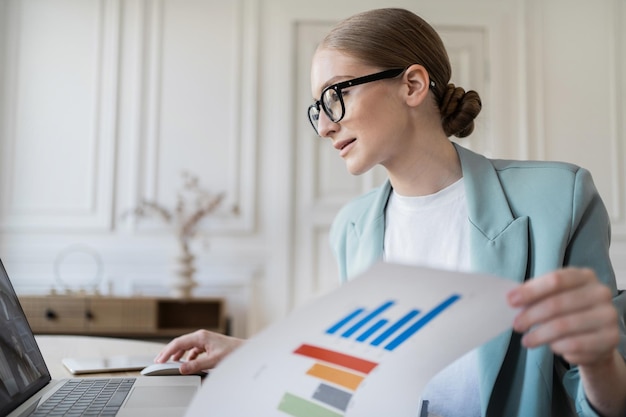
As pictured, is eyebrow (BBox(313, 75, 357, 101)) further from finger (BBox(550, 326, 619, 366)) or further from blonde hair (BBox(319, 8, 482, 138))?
finger (BBox(550, 326, 619, 366))

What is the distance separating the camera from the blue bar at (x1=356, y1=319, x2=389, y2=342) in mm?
518

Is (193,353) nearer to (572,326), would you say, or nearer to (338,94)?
(338,94)

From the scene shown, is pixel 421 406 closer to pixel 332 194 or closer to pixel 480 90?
pixel 332 194

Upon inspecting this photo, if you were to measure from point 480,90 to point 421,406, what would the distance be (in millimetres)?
3011

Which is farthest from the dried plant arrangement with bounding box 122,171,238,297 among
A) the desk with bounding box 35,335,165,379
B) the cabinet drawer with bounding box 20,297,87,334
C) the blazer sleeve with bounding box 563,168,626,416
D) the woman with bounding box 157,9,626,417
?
the blazer sleeve with bounding box 563,168,626,416

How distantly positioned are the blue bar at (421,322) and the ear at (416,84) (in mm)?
692

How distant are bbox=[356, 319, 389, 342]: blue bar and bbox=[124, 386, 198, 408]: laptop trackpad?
335 millimetres

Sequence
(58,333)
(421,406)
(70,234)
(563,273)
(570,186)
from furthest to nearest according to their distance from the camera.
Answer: (70,234), (58,333), (570,186), (421,406), (563,273)

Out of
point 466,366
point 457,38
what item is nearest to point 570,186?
point 466,366

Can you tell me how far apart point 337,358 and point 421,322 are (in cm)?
8

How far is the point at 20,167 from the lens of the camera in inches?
129

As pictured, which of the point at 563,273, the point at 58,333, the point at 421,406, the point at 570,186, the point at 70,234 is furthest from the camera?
the point at 70,234

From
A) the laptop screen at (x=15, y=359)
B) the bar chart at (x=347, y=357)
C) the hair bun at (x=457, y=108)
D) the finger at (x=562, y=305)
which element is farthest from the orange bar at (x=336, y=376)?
the hair bun at (x=457, y=108)

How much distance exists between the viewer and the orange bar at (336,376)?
53cm
